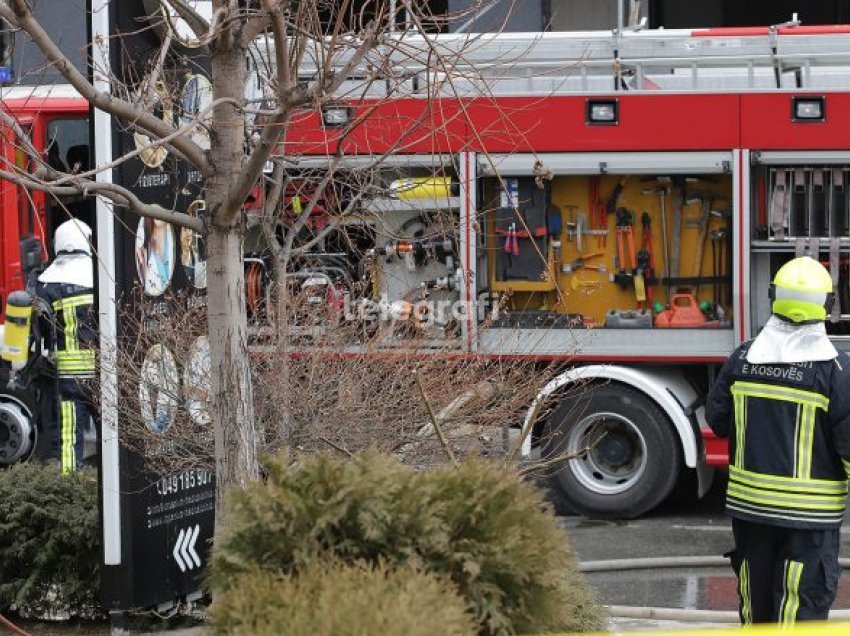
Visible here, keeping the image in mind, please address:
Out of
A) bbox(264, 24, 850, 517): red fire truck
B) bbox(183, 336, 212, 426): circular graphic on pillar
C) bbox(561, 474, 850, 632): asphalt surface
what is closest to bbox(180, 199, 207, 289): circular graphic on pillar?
bbox(183, 336, 212, 426): circular graphic on pillar

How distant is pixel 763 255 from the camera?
9.75 m

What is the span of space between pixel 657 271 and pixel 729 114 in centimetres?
106

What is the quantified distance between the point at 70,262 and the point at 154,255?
3.67 metres

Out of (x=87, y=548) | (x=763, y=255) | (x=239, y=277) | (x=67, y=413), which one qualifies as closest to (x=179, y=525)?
(x=87, y=548)

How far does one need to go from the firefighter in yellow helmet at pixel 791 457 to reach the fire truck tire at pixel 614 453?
12.5 ft

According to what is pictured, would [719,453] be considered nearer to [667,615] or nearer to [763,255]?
[763,255]

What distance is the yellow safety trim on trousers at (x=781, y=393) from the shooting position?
5684 mm

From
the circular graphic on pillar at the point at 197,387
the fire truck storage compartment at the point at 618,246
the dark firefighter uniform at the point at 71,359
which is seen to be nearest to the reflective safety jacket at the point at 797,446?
the circular graphic on pillar at the point at 197,387

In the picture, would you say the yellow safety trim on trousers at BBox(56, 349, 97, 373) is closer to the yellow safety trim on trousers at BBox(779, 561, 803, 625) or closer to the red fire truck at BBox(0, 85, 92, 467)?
the red fire truck at BBox(0, 85, 92, 467)

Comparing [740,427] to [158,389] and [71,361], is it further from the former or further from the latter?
[71,361]

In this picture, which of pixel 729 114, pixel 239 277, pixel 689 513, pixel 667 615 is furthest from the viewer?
pixel 689 513

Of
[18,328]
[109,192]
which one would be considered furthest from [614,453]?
[109,192]

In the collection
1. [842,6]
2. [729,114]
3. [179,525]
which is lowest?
[179,525]

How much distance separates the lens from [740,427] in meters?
5.82
